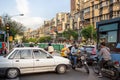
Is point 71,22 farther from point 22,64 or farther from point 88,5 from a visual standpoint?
point 22,64

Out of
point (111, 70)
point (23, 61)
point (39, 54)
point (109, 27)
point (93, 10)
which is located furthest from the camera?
point (93, 10)

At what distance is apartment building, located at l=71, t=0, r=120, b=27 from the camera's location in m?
67.1

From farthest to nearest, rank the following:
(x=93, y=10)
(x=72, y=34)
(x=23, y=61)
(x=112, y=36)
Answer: (x=72, y=34) → (x=93, y=10) → (x=23, y=61) → (x=112, y=36)

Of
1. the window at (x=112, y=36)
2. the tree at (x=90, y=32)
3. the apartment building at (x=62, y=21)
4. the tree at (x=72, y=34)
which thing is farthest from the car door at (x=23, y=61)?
the apartment building at (x=62, y=21)

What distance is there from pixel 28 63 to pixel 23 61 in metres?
0.25

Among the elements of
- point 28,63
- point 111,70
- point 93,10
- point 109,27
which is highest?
point 93,10

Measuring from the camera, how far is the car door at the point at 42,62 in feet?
40.9

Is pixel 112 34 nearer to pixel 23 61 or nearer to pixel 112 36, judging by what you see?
pixel 112 36

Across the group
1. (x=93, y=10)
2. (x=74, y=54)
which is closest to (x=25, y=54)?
(x=74, y=54)

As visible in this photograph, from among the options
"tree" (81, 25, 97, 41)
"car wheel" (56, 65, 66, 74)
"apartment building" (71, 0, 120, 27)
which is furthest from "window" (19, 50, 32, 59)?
"tree" (81, 25, 97, 41)

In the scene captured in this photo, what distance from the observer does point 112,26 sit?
11438 mm

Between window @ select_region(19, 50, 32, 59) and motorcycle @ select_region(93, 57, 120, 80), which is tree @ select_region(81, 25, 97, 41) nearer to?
window @ select_region(19, 50, 32, 59)

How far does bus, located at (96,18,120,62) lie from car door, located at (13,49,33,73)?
3637 millimetres

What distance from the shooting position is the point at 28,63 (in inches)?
480
